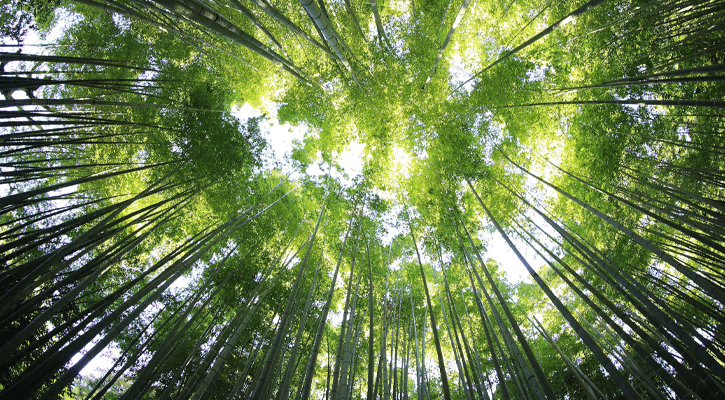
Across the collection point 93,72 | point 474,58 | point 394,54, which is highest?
point 474,58

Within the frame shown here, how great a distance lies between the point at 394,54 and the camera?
512 centimetres

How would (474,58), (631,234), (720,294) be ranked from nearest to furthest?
1. (720,294)
2. (631,234)
3. (474,58)

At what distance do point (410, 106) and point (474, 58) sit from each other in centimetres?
154

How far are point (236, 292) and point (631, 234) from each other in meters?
5.76

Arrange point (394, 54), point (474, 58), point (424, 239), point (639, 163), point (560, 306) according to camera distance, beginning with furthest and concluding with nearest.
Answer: point (424, 239) → point (474, 58) → point (394, 54) → point (639, 163) → point (560, 306)

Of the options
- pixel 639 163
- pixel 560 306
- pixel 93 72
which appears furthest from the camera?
pixel 93 72

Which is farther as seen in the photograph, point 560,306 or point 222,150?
point 222,150

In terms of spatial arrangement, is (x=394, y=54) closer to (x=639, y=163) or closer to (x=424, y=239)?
(x=424, y=239)

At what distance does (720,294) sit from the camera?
1.82 m

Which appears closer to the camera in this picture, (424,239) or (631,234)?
(631,234)

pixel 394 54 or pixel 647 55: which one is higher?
pixel 394 54

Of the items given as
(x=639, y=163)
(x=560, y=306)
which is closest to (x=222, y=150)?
(x=560, y=306)

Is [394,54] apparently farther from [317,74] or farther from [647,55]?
[647,55]

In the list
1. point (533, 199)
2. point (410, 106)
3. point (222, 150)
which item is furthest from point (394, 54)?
point (533, 199)
